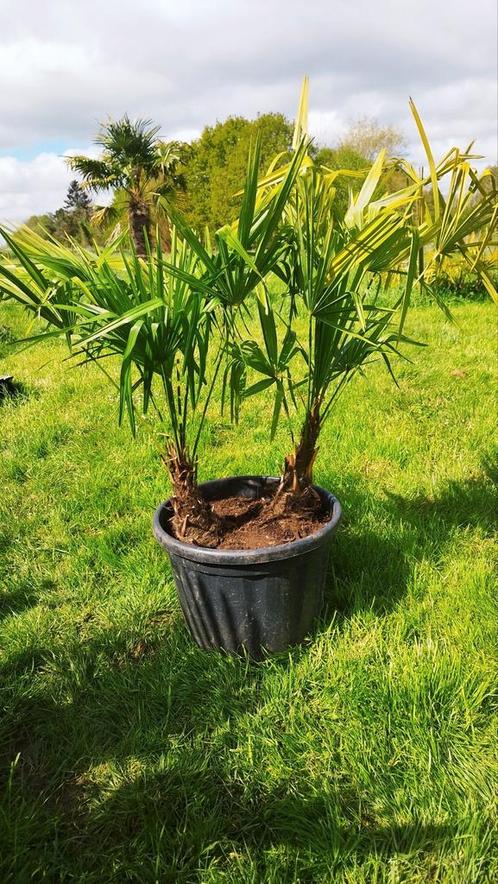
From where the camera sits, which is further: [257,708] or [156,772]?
[257,708]

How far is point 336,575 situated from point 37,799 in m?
1.14

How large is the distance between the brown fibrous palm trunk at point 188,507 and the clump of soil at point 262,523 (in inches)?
1.6

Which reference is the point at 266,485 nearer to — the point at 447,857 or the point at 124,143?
the point at 447,857

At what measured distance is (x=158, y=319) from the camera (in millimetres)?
→ 1421

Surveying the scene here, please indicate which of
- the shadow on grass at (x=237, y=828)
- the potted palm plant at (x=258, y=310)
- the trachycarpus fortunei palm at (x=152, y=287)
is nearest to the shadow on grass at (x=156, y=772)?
the shadow on grass at (x=237, y=828)

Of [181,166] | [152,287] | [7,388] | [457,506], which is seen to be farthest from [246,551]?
[181,166]

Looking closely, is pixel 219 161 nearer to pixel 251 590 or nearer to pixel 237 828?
pixel 251 590

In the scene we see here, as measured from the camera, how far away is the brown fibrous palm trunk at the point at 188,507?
172 centimetres

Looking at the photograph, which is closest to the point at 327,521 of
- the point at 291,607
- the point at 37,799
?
the point at 291,607

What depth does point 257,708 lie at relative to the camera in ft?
5.22

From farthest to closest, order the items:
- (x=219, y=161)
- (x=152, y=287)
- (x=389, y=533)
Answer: (x=219, y=161), (x=389, y=533), (x=152, y=287)

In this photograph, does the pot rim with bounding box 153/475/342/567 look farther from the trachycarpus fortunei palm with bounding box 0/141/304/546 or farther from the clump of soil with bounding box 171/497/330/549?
the trachycarpus fortunei palm with bounding box 0/141/304/546

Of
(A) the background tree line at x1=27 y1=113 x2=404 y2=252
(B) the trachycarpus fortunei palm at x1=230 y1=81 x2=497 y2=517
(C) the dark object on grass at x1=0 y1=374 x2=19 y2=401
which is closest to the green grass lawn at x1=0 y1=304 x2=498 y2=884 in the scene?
(B) the trachycarpus fortunei palm at x1=230 y1=81 x2=497 y2=517

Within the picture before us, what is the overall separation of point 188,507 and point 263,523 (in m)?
0.25
